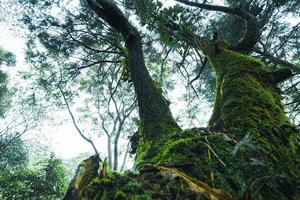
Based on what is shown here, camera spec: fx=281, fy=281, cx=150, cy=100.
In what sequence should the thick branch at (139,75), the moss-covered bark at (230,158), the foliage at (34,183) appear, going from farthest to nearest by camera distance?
the foliage at (34,183) < the thick branch at (139,75) < the moss-covered bark at (230,158)

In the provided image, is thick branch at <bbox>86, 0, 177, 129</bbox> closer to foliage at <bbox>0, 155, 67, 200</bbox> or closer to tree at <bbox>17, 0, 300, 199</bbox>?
tree at <bbox>17, 0, 300, 199</bbox>

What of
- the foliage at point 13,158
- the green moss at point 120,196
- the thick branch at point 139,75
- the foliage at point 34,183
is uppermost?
the foliage at point 13,158

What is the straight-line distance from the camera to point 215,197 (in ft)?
3.13

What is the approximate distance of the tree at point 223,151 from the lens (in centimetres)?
113

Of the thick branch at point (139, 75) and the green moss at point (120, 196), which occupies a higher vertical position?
the thick branch at point (139, 75)

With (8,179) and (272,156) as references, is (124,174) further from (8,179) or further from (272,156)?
(8,179)

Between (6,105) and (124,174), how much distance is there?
21.2m

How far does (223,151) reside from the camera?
4.89 feet

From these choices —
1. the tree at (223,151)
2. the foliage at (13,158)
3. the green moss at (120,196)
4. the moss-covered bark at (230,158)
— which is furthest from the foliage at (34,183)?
the foliage at (13,158)

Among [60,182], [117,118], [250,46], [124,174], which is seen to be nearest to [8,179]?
[60,182]

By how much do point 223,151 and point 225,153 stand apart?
3 cm

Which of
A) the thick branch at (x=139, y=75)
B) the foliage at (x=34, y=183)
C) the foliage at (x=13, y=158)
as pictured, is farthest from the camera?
the foliage at (x=13, y=158)

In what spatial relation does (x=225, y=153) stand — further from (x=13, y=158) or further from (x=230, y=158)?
(x=13, y=158)

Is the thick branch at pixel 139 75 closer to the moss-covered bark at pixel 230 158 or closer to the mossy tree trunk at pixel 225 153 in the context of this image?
the mossy tree trunk at pixel 225 153
